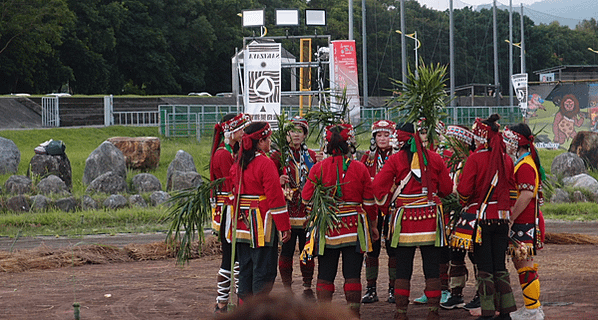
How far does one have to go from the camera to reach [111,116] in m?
29.4

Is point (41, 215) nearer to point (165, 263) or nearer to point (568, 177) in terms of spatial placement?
point (165, 263)

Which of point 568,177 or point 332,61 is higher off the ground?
point 332,61

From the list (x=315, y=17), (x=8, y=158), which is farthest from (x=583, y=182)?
(x=8, y=158)

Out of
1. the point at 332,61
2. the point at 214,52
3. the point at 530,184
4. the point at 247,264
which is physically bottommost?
the point at 247,264

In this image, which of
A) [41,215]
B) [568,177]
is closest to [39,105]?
[41,215]

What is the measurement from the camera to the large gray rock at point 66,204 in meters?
15.2

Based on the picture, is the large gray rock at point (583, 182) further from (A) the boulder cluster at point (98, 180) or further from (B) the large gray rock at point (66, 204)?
(B) the large gray rock at point (66, 204)

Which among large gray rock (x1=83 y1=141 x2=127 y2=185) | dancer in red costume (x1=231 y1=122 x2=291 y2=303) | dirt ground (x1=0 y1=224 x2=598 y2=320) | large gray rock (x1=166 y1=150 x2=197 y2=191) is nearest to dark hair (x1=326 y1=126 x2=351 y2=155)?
dancer in red costume (x1=231 y1=122 x2=291 y2=303)

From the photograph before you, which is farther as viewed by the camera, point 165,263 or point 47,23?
point 47,23

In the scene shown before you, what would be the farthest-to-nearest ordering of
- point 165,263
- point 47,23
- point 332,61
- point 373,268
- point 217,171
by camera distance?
point 47,23 → point 332,61 → point 165,263 → point 373,268 → point 217,171

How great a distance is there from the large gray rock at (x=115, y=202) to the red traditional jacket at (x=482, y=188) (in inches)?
423

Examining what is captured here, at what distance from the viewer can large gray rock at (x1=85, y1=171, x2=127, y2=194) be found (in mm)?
16656

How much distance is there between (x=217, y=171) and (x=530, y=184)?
9.42 ft

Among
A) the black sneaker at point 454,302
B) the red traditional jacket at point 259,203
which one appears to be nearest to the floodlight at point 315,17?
the black sneaker at point 454,302
